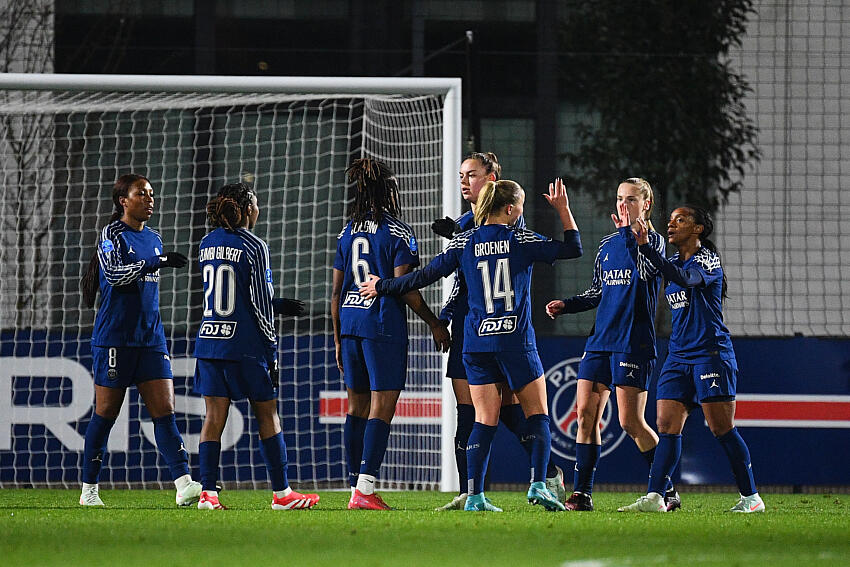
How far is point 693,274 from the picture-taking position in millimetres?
7086

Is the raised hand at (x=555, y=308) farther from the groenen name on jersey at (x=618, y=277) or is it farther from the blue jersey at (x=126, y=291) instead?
the blue jersey at (x=126, y=291)

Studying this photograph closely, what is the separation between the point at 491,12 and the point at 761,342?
21.9 feet

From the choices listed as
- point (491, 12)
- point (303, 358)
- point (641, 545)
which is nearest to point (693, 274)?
point (641, 545)

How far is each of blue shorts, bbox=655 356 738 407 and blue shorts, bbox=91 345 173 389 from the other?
9.12ft

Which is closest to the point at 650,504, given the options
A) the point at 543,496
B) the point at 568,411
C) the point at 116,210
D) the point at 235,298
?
the point at 543,496

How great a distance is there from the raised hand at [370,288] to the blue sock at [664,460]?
1.75 metres

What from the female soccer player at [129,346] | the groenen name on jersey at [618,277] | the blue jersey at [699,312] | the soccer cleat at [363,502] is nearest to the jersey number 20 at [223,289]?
the female soccer player at [129,346]

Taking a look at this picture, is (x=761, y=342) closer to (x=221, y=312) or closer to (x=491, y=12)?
(x=221, y=312)

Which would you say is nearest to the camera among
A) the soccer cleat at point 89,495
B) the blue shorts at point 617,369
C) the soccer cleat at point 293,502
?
the soccer cleat at point 293,502

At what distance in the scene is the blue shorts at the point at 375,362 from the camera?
683 cm

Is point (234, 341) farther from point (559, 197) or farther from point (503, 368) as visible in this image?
point (559, 197)

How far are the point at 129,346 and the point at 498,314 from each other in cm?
210

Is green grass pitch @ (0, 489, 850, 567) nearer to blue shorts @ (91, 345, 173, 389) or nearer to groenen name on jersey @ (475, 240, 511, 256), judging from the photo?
blue shorts @ (91, 345, 173, 389)

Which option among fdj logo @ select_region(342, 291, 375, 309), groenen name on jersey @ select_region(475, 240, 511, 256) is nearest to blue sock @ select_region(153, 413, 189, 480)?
fdj logo @ select_region(342, 291, 375, 309)
